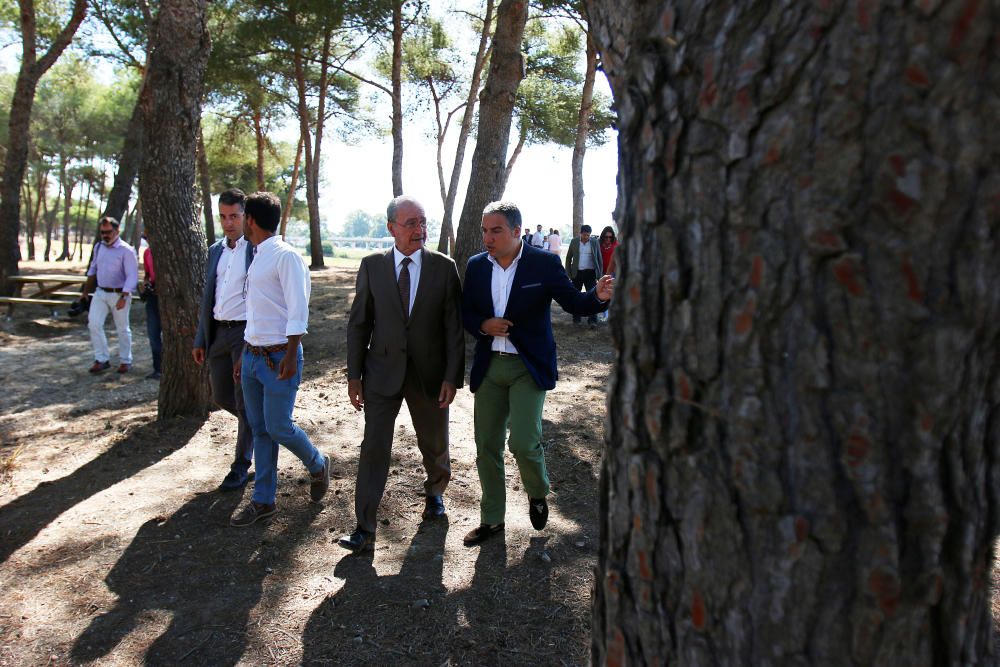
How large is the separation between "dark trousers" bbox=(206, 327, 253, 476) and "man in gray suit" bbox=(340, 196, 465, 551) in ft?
3.79

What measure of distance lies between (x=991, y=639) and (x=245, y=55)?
20.3m

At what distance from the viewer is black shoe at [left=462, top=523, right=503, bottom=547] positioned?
4.06 metres

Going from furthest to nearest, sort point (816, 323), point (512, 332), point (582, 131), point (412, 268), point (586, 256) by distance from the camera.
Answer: point (582, 131)
point (586, 256)
point (412, 268)
point (512, 332)
point (816, 323)

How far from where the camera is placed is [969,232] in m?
1.16

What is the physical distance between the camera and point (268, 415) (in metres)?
4.14

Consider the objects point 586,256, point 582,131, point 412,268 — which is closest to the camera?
point 412,268

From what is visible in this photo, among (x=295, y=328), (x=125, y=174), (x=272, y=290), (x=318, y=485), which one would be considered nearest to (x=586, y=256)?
(x=318, y=485)

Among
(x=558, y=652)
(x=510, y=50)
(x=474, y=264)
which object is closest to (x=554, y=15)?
(x=510, y=50)

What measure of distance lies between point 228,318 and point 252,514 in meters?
1.31

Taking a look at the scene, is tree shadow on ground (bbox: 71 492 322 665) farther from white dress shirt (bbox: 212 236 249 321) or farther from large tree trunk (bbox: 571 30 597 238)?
large tree trunk (bbox: 571 30 597 238)

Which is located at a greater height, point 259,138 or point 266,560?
point 259,138

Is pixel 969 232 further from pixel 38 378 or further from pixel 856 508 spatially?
pixel 38 378

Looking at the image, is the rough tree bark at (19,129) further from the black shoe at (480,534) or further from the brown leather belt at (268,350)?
the black shoe at (480,534)

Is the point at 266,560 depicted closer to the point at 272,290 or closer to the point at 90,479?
the point at 272,290
